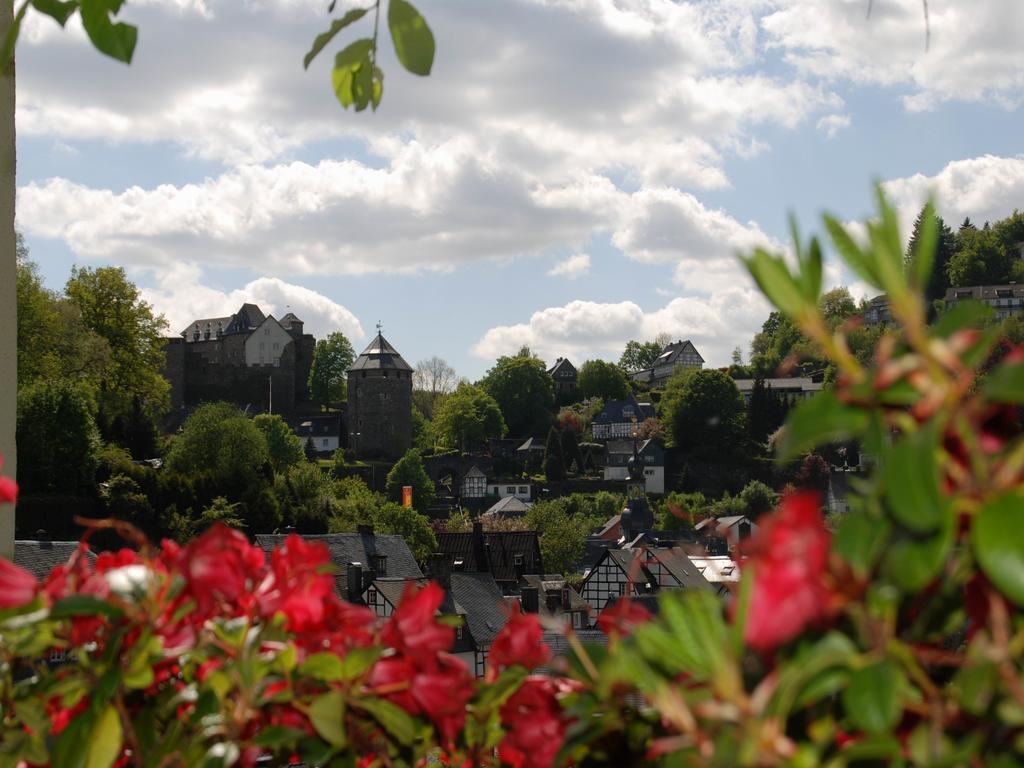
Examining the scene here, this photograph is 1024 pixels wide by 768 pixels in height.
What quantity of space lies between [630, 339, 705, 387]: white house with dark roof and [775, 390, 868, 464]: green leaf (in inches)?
4690

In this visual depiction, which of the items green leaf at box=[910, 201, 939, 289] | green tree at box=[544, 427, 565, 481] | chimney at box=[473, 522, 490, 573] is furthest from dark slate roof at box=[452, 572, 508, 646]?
green tree at box=[544, 427, 565, 481]

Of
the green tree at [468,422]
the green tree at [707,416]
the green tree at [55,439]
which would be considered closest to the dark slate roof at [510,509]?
the green tree at [468,422]

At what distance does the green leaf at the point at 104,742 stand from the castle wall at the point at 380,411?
83.9 metres

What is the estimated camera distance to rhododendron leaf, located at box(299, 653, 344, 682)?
111 centimetres

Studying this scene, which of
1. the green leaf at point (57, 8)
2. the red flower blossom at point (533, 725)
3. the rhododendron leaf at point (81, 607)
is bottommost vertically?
the red flower blossom at point (533, 725)

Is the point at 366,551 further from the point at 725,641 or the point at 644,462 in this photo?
the point at 644,462

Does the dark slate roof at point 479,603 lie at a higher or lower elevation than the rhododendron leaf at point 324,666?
lower

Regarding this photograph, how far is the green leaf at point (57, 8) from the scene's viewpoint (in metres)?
1.53

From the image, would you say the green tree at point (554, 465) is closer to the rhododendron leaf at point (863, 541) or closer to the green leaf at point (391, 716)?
the green leaf at point (391, 716)

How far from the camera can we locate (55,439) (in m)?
45.7

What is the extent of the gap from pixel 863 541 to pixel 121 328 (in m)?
56.0

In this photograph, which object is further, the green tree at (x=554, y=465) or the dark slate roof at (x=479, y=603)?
the green tree at (x=554, y=465)

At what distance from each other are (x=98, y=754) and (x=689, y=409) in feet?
299

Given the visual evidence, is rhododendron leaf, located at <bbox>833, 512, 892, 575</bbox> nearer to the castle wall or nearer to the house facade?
the castle wall
